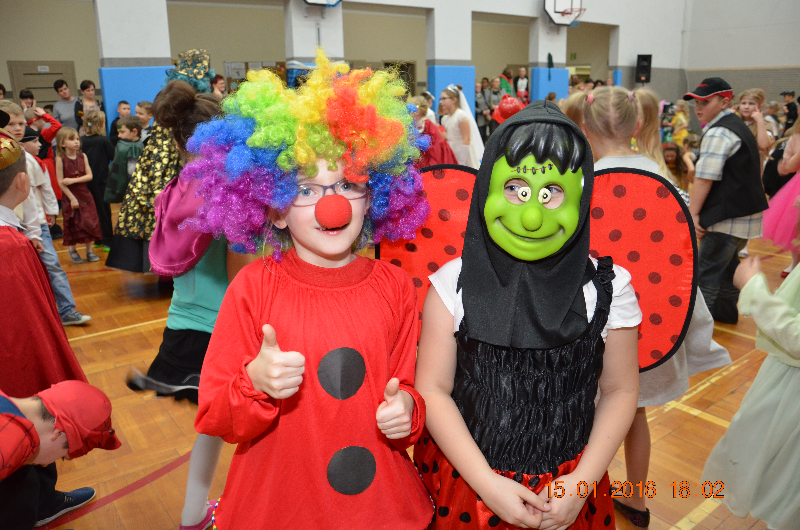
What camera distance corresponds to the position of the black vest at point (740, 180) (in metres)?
3.39

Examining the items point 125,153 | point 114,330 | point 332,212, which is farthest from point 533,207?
point 125,153

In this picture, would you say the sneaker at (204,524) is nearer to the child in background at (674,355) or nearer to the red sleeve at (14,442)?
the red sleeve at (14,442)

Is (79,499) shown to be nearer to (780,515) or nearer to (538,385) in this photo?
(538,385)

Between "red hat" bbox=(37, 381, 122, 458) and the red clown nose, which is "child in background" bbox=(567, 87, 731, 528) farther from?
"red hat" bbox=(37, 381, 122, 458)

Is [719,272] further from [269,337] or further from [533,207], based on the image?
[269,337]

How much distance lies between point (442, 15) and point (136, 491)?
32.9ft

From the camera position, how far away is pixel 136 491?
2.30 metres

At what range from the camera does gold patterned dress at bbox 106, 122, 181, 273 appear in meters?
3.68

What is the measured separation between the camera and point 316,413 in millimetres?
1175

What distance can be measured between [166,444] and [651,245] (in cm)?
228

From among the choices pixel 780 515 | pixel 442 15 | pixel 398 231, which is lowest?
pixel 780 515

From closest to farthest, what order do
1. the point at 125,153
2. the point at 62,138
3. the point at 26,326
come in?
the point at 26,326, the point at 125,153, the point at 62,138

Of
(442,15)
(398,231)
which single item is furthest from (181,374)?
(442,15)

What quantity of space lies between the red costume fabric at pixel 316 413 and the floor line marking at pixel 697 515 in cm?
137
